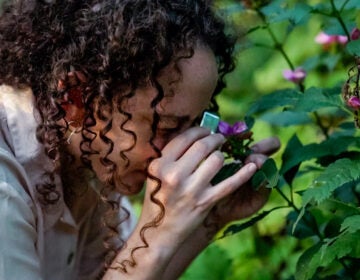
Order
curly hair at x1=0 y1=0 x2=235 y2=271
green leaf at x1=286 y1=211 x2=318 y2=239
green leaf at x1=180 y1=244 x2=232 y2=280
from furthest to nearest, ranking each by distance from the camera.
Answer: green leaf at x1=180 y1=244 x2=232 y2=280 < green leaf at x1=286 y1=211 x2=318 y2=239 < curly hair at x1=0 y1=0 x2=235 y2=271

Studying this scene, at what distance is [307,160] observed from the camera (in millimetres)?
2055

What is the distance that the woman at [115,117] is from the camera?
1.87 meters

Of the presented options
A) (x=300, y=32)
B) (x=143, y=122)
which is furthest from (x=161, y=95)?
(x=300, y=32)

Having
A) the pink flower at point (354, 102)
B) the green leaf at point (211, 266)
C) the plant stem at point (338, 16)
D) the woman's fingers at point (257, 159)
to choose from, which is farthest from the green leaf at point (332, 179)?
the green leaf at point (211, 266)

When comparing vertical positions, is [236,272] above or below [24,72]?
below

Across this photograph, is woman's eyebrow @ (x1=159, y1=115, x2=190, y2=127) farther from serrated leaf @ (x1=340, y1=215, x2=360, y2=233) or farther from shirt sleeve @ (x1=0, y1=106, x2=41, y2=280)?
serrated leaf @ (x1=340, y1=215, x2=360, y2=233)

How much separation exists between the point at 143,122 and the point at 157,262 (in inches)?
12.1

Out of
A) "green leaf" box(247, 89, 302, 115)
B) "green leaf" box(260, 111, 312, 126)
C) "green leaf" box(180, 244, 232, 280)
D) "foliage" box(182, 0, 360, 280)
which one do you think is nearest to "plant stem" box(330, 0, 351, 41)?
"foliage" box(182, 0, 360, 280)

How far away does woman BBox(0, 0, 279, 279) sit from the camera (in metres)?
1.87

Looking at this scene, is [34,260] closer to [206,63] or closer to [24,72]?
[24,72]

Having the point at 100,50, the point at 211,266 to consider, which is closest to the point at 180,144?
the point at 100,50

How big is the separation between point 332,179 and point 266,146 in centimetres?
44

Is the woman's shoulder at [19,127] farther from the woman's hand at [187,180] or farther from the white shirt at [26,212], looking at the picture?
the woman's hand at [187,180]

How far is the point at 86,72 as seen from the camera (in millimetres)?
1897
